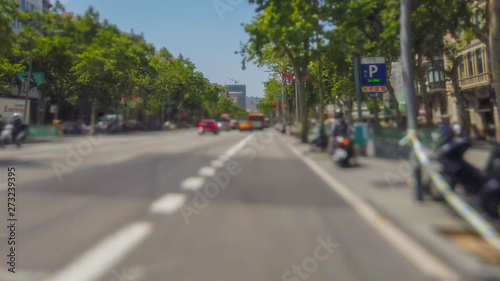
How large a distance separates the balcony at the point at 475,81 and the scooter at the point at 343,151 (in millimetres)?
3289

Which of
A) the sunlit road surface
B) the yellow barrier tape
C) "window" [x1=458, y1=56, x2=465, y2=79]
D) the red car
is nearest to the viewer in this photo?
the sunlit road surface

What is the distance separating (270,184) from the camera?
666 centimetres

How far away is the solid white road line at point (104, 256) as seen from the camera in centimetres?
294

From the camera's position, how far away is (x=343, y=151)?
5230 mm

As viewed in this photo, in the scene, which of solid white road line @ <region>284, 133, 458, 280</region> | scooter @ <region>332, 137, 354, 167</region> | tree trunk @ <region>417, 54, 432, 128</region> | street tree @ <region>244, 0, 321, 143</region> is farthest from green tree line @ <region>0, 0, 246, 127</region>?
tree trunk @ <region>417, 54, 432, 128</region>

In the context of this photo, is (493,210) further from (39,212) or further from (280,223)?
(39,212)

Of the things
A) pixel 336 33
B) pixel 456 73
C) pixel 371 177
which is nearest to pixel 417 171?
pixel 371 177

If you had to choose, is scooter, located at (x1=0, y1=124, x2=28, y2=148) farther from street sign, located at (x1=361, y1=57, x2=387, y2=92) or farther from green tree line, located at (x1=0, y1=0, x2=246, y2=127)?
street sign, located at (x1=361, y1=57, x2=387, y2=92)

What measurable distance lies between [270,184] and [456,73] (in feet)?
15.2

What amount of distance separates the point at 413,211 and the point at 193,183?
3.73m

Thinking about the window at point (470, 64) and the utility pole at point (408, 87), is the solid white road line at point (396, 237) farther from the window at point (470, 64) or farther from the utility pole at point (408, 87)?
the window at point (470, 64)

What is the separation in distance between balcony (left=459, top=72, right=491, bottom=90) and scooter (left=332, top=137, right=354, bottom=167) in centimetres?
329

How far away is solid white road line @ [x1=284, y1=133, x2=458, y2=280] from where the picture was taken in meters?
3.29

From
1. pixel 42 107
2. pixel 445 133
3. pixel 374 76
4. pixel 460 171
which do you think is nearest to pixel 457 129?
pixel 445 133
